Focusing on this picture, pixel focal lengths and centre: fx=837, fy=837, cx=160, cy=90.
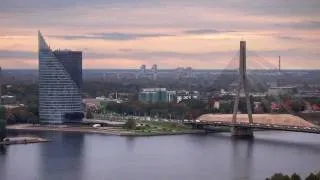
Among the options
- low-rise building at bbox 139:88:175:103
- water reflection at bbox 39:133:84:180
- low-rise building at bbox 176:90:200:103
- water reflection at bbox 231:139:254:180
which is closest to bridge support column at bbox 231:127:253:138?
water reflection at bbox 231:139:254:180

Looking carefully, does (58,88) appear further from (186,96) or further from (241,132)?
(186,96)

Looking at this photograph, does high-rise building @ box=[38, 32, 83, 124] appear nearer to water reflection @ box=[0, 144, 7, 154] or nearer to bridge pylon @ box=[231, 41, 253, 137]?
bridge pylon @ box=[231, 41, 253, 137]

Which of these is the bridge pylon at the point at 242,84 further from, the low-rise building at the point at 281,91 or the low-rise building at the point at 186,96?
the low-rise building at the point at 186,96

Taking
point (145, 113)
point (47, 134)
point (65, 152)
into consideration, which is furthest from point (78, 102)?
point (65, 152)

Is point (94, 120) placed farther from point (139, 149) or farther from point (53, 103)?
point (139, 149)

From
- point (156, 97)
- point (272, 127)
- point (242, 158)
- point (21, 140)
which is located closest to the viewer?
point (242, 158)

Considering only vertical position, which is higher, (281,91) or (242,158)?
(281,91)

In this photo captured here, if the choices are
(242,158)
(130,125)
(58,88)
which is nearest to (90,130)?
(130,125)
